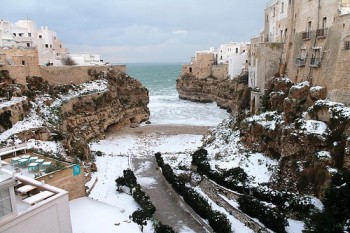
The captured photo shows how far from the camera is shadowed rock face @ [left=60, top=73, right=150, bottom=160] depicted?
31872 millimetres

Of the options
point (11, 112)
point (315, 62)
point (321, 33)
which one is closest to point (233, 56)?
point (321, 33)

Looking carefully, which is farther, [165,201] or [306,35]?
[306,35]

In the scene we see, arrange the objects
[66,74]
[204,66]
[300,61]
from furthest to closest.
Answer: [204,66] → [66,74] → [300,61]

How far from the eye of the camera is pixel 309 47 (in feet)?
79.2

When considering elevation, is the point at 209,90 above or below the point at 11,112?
below

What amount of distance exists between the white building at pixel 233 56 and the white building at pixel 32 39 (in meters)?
32.3

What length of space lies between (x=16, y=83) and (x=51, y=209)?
2677 cm

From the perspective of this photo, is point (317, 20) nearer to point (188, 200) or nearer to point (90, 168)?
point (188, 200)

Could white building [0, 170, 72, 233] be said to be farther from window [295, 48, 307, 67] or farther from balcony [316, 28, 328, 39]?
window [295, 48, 307, 67]

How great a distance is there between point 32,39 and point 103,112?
79.6ft

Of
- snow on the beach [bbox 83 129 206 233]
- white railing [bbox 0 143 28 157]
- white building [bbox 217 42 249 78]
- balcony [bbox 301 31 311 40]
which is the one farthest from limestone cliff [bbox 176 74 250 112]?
white railing [bbox 0 143 28 157]

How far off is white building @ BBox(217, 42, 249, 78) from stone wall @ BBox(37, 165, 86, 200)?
143 ft

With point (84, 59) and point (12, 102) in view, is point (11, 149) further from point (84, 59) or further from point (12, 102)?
point (84, 59)

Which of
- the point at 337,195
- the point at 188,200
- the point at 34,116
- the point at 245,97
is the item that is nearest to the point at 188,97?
the point at 245,97
